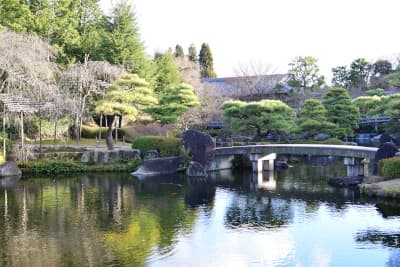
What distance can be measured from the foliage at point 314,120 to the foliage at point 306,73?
1373 centimetres

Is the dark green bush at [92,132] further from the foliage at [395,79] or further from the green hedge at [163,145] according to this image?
the foliage at [395,79]

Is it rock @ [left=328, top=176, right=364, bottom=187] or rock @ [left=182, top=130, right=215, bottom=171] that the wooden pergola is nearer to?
rock @ [left=182, top=130, right=215, bottom=171]

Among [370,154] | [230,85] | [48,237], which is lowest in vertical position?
[48,237]

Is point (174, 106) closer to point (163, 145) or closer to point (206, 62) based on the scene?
point (163, 145)

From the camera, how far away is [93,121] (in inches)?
1387

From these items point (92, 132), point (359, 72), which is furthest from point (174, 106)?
point (359, 72)

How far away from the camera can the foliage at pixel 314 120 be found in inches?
1257

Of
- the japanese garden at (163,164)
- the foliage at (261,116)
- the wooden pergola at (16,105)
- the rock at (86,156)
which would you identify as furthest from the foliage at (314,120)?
the wooden pergola at (16,105)

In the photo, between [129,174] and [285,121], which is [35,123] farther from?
[285,121]

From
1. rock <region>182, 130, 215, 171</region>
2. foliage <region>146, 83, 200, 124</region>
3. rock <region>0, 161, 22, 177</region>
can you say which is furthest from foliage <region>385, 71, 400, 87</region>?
rock <region>0, 161, 22, 177</region>

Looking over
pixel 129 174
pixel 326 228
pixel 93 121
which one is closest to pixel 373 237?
pixel 326 228

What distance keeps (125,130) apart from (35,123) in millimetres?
6454

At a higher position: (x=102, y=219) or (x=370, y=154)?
(x=370, y=154)

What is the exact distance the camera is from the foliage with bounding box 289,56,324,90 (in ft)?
153
